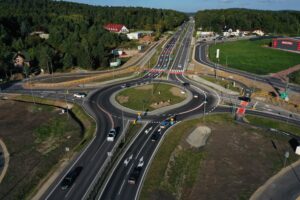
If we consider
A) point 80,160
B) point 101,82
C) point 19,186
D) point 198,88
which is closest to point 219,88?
point 198,88

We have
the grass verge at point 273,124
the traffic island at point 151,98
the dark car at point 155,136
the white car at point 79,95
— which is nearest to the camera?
the dark car at point 155,136

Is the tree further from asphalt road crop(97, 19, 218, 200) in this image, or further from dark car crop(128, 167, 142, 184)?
dark car crop(128, 167, 142, 184)

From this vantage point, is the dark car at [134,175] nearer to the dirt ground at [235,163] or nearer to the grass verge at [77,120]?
the dirt ground at [235,163]

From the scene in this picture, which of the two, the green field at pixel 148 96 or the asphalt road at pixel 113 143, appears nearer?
the asphalt road at pixel 113 143

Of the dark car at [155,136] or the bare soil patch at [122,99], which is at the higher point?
the bare soil patch at [122,99]

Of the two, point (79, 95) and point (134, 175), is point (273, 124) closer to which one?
point (134, 175)

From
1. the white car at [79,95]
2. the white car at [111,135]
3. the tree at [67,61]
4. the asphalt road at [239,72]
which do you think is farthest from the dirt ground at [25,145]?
the asphalt road at [239,72]

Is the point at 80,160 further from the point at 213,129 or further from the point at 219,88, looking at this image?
the point at 219,88
